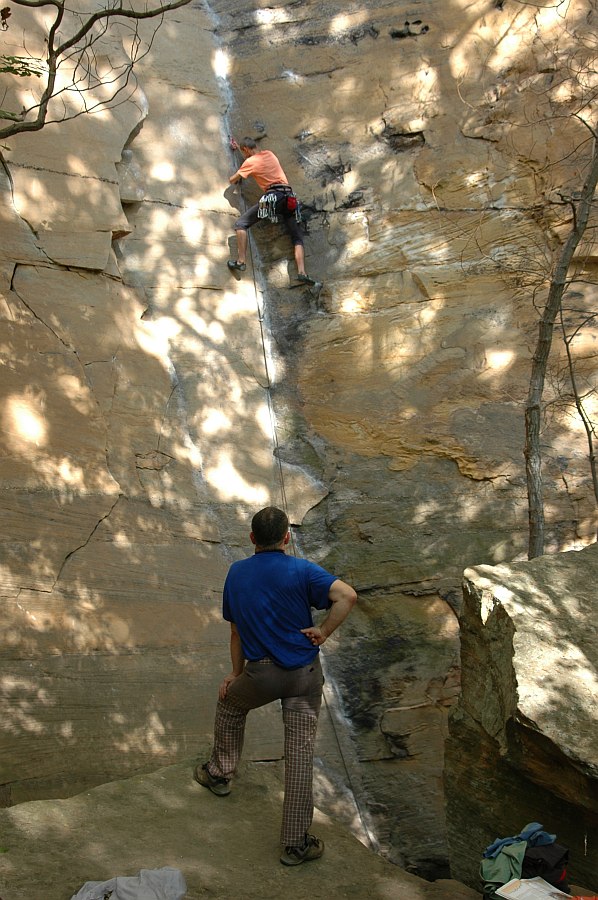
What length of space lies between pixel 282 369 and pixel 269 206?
156 centimetres

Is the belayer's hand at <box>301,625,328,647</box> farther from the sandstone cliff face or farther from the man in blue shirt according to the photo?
the sandstone cliff face

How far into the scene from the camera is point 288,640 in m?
3.94

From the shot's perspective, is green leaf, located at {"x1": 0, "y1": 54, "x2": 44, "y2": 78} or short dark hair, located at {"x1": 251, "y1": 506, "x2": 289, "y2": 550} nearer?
short dark hair, located at {"x1": 251, "y1": 506, "x2": 289, "y2": 550}

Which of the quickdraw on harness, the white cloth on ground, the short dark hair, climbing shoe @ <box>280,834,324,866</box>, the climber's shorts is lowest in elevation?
climbing shoe @ <box>280,834,324,866</box>

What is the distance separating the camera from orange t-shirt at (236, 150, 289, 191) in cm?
802

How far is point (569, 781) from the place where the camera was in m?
3.76

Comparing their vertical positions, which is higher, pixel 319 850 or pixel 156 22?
pixel 156 22

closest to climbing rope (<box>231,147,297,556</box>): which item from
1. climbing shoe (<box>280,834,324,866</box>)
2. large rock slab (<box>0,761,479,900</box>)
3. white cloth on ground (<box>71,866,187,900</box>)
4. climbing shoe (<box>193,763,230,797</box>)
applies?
climbing shoe (<box>193,763,230,797</box>)

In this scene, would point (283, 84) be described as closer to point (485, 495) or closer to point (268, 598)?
point (485, 495)

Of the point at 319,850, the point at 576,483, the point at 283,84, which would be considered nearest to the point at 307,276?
the point at 283,84

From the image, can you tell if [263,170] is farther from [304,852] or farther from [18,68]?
[304,852]

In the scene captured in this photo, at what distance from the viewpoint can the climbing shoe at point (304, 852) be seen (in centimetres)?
390

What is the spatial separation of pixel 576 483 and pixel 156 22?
627cm

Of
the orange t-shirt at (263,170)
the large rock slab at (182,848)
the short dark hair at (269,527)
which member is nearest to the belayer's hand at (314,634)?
the short dark hair at (269,527)
